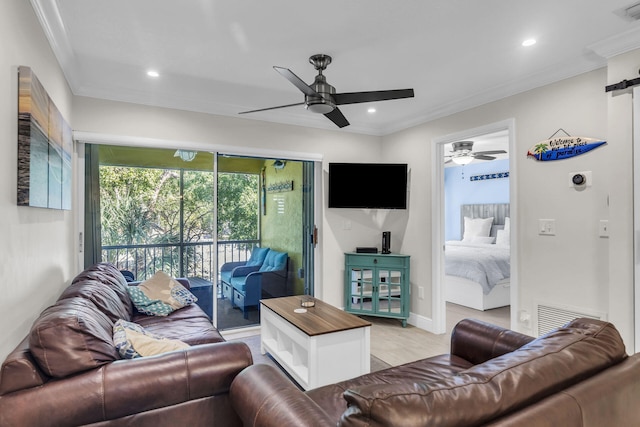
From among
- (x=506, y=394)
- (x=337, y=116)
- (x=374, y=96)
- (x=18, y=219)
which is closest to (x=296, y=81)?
(x=374, y=96)

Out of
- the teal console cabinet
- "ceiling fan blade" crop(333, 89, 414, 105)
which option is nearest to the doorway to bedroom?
the teal console cabinet

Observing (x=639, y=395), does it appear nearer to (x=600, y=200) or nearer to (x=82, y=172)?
(x=600, y=200)

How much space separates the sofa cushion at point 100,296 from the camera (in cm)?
207

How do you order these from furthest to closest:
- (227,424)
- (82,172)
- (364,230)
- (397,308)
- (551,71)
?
1. (364,230)
2. (397,308)
3. (82,172)
4. (551,71)
5. (227,424)

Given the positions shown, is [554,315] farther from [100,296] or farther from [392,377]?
[100,296]

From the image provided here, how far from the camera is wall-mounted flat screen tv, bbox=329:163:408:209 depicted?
4355mm

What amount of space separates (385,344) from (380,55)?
107 inches

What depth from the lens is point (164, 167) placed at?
3.67 meters

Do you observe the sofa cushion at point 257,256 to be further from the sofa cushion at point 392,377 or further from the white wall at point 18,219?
the sofa cushion at point 392,377

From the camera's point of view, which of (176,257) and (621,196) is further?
(176,257)

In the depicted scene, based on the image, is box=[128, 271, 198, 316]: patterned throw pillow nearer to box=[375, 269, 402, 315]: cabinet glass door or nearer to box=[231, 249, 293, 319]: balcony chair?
box=[231, 249, 293, 319]: balcony chair

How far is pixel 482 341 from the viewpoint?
1.98 m

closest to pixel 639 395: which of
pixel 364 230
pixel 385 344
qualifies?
pixel 385 344

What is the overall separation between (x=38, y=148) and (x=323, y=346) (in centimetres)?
206
